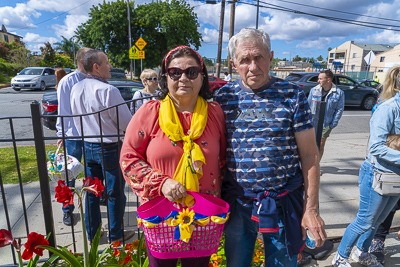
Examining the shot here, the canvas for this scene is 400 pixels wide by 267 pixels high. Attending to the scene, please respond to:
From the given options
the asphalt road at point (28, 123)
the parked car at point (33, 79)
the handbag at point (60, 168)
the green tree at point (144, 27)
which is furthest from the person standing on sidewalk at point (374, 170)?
the green tree at point (144, 27)

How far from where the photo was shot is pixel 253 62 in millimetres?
1537

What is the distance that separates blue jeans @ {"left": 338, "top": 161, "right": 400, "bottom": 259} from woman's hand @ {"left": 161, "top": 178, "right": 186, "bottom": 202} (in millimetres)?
1662

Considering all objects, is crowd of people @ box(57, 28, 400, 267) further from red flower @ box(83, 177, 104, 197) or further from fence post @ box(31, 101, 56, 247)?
fence post @ box(31, 101, 56, 247)

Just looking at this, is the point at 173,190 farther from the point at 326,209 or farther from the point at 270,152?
the point at 326,209

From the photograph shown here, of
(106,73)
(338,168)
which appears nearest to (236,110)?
(106,73)

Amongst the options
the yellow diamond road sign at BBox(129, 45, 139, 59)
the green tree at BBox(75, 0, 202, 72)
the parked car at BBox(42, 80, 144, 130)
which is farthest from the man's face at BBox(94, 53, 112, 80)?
the green tree at BBox(75, 0, 202, 72)

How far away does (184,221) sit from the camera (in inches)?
58.1

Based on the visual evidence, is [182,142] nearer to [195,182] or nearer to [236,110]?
[195,182]

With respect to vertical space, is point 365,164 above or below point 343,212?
above

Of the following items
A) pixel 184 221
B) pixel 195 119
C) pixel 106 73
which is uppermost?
pixel 106 73

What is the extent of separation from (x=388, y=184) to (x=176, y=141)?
5.47 feet

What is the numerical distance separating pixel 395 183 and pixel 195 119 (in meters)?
1.62

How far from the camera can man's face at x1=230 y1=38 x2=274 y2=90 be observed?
1.53 metres

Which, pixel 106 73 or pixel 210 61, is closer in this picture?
pixel 106 73
